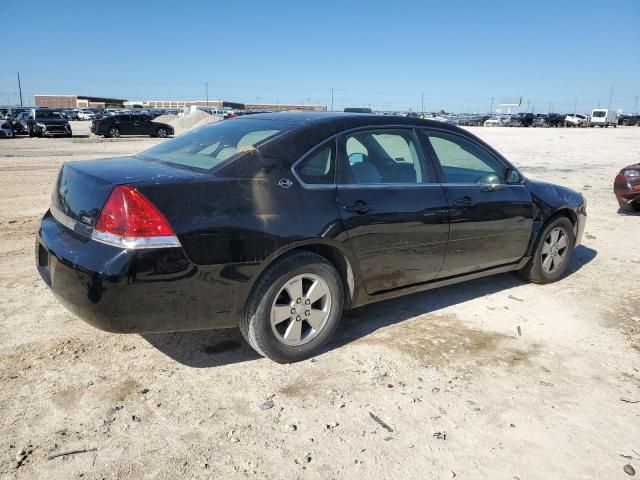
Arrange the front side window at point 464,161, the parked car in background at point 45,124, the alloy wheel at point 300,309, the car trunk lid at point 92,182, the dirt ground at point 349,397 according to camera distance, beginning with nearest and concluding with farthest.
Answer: the dirt ground at point 349,397, the car trunk lid at point 92,182, the alloy wheel at point 300,309, the front side window at point 464,161, the parked car in background at point 45,124

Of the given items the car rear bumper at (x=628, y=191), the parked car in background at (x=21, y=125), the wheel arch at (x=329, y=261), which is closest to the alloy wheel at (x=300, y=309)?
the wheel arch at (x=329, y=261)

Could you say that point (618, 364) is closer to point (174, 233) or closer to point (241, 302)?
point (241, 302)

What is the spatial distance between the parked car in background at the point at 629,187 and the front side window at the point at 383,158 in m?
6.08

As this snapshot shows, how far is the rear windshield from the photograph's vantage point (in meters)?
3.37

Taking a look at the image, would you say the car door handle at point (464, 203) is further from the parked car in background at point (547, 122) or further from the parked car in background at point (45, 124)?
the parked car in background at point (547, 122)

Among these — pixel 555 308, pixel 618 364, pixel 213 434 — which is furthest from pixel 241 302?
pixel 555 308

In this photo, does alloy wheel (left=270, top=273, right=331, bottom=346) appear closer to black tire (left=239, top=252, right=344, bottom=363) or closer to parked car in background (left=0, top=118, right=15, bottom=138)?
black tire (left=239, top=252, right=344, bottom=363)

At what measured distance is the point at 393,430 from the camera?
279cm

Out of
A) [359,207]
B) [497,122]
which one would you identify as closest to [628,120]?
[497,122]

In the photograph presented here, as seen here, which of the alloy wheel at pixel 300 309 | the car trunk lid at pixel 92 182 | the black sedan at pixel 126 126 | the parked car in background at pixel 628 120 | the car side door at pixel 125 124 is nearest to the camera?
the car trunk lid at pixel 92 182

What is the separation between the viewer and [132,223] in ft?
9.08

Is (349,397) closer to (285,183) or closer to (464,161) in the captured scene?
(285,183)

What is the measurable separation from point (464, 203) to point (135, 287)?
8.58 ft

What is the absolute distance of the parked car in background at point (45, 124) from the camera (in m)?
29.1
